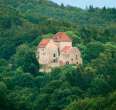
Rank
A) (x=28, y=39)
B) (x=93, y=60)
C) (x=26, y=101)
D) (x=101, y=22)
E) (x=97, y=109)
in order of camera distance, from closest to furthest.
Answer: (x=97, y=109)
(x=26, y=101)
(x=93, y=60)
(x=28, y=39)
(x=101, y=22)

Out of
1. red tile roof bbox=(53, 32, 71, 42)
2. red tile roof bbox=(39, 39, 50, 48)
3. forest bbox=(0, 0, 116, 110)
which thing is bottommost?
forest bbox=(0, 0, 116, 110)

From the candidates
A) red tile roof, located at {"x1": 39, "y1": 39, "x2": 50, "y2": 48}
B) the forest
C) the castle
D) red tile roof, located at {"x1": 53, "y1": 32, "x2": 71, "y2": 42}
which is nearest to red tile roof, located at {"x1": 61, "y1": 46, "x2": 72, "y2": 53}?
the castle

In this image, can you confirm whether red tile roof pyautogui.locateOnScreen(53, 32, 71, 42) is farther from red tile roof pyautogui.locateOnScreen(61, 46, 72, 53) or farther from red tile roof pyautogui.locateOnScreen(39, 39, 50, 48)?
red tile roof pyautogui.locateOnScreen(61, 46, 72, 53)

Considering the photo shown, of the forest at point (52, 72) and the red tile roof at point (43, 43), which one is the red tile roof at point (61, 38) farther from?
the forest at point (52, 72)

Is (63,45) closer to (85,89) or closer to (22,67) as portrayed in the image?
(22,67)

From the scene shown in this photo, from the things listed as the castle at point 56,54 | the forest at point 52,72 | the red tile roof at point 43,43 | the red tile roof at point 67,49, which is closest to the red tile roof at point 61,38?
the castle at point 56,54

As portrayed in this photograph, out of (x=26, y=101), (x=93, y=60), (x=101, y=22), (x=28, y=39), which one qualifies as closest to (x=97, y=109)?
(x=26, y=101)

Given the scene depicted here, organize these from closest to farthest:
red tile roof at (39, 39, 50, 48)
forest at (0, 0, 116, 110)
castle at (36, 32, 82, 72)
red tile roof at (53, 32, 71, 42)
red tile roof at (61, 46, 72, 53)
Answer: forest at (0, 0, 116, 110) < red tile roof at (61, 46, 72, 53) < castle at (36, 32, 82, 72) < red tile roof at (39, 39, 50, 48) < red tile roof at (53, 32, 71, 42)
